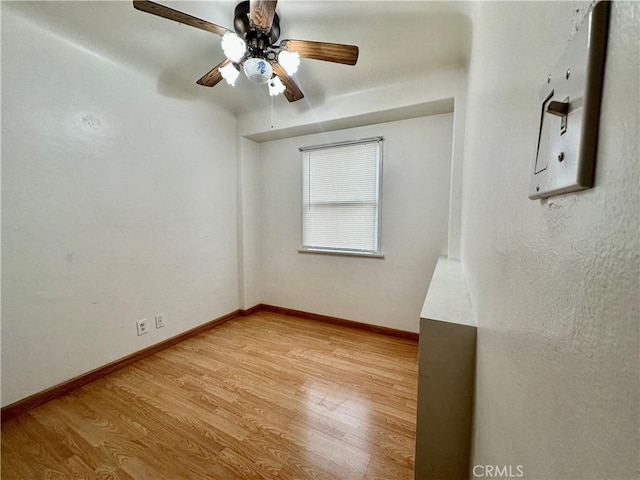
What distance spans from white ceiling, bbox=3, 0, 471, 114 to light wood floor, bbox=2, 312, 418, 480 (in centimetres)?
237

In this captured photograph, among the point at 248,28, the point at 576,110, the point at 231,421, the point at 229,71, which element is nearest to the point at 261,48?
the point at 248,28

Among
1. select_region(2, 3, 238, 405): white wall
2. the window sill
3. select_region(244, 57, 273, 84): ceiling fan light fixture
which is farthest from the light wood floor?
select_region(244, 57, 273, 84): ceiling fan light fixture

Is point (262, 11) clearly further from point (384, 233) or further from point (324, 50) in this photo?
point (384, 233)

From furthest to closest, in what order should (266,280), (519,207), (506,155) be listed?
1. (266,280)
2. (506,155)
3. (519,207)

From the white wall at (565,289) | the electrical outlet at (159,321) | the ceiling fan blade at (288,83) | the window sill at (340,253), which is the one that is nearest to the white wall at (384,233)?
the window sill at (340,253)

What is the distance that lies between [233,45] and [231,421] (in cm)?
214

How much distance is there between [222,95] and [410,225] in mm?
2247

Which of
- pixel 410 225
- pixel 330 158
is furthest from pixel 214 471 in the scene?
pixel 330 158

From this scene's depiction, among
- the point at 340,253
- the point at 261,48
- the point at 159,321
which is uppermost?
the point at 261,48

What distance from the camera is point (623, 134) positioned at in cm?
18

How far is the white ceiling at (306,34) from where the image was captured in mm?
1411

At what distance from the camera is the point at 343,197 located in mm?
2691

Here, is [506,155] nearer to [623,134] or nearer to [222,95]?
[623,134]

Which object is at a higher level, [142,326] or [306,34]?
[306,34]
